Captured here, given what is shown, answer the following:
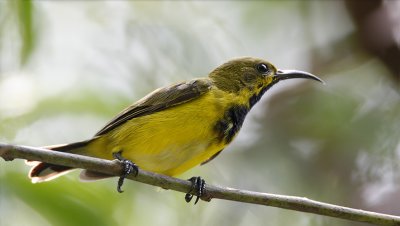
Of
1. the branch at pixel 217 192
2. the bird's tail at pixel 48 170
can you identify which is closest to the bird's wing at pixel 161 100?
the bird's tail at pixel 48 170

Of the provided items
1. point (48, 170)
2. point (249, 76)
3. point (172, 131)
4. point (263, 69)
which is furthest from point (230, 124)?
point (48, 170)

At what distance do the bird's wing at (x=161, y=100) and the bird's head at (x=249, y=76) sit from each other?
28 cm

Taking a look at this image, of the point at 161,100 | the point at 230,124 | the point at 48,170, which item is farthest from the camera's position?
the point at 161,100

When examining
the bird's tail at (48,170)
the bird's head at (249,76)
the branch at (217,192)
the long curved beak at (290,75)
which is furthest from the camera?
the long curved beak at (290,75)

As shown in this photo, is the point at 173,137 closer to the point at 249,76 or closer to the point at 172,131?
the point at 172,131

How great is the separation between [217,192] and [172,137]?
3.06ft

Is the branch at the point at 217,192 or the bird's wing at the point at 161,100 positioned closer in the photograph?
the branch at the point at 217,192

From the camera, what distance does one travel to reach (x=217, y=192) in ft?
15.0

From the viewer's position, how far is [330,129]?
727 cm

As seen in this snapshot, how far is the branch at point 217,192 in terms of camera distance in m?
3.89

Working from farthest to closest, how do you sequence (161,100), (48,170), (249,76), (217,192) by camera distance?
(249,76) < (161,100) < (48,170) < (217,192)

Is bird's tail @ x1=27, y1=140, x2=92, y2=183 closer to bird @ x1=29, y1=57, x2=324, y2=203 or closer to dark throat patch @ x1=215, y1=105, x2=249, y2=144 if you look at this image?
bird @ x1=29, y1=57, x2=324, y2=203

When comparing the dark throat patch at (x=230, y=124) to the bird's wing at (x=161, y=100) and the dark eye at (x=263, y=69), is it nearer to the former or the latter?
the bird's wing at (x=161, y=100)

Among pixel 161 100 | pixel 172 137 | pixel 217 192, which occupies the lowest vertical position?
pixel 217 192
